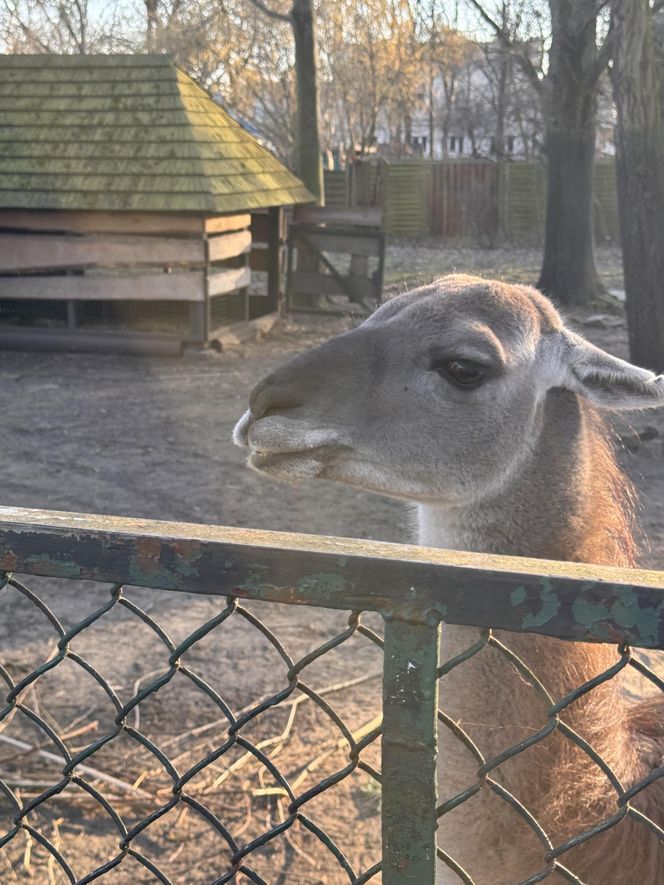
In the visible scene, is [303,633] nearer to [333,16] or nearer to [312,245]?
[312,245]

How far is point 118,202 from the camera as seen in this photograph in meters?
11.5

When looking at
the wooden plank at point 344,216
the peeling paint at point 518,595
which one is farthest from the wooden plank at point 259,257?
the peeling paint at point 518,595

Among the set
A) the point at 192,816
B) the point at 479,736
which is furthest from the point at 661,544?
the point at 479,736

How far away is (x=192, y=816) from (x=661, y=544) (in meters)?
3.60

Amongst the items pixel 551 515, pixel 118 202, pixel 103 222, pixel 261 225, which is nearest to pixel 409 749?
pixel 551 515

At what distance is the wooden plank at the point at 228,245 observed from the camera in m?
11.8

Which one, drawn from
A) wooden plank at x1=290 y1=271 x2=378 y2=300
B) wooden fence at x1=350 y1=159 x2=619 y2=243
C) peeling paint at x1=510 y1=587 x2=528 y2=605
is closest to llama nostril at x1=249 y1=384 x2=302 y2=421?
peeling paint at x1=510 y1=587 x2=528 y2=605

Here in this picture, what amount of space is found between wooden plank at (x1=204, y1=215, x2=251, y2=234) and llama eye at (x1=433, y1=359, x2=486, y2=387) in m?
9.21

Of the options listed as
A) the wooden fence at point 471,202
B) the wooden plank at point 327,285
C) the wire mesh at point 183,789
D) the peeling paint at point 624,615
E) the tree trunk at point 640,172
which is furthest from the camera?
the wooden fence at point 471,202

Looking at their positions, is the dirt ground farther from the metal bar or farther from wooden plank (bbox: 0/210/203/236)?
wooden plank (bbox: 0/210/203/236)

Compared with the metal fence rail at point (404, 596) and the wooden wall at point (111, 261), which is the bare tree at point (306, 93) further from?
the metal fence rail at point (404, 596)

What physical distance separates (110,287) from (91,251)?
0.46 m

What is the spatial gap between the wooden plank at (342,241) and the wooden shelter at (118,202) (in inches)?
61.2

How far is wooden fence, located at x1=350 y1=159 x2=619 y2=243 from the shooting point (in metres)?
26.8
